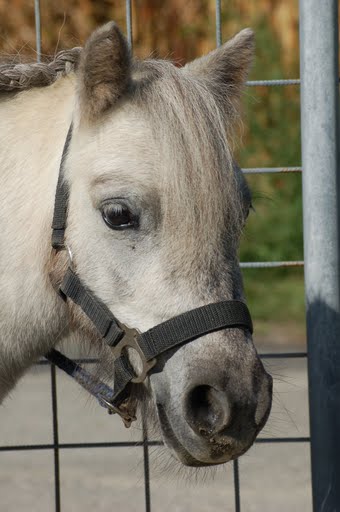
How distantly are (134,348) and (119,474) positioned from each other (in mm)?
3069

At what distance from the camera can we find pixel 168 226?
2.23 m

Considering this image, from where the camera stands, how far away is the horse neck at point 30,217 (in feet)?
7.96

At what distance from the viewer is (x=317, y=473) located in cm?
288

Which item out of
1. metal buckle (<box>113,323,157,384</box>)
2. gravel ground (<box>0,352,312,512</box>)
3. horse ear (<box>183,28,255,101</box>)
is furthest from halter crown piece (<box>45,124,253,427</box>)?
gravel ground (<box>0,352,312,512</box>)

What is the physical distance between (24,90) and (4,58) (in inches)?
5.7

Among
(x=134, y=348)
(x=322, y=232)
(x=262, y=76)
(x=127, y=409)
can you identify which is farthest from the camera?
(x=262, y=76)

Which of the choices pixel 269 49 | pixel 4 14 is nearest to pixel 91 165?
pixel 4 14

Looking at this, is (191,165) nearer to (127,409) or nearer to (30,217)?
(30,217)

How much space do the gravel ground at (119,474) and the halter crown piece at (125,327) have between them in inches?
67.6

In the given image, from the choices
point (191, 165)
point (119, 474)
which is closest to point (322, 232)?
point (191, 165)

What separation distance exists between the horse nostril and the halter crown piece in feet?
0.44

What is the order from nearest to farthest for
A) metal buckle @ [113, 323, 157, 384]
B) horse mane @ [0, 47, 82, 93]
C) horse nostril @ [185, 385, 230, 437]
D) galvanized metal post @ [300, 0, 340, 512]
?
horse nostril @ [185, 385, 230, 437] → metal buckle @ [113, 323, 157, 384] → horse mane @ [0, 47, 82, 93] → galvanized metal post @ [300, 0, 340, 512]

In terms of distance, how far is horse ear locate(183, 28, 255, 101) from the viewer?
8.43 ft

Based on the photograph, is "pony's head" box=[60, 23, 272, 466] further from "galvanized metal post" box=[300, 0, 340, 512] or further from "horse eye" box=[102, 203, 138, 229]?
"galvanized metal post" box=[300, 0, 340, 512]
